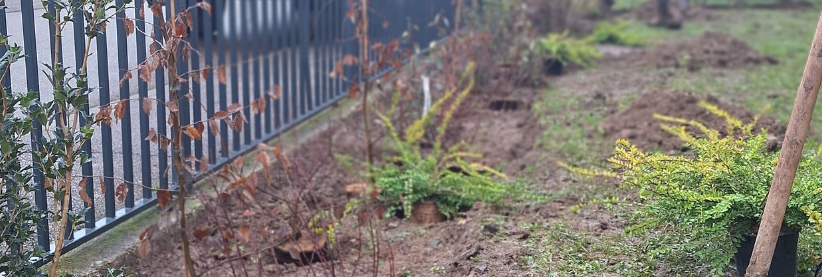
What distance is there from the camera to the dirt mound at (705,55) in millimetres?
8398

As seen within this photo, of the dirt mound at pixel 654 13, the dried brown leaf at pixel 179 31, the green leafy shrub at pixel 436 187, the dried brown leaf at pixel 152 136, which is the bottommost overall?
the green leafy shrub at pixel 436 187

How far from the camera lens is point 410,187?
4.40 m

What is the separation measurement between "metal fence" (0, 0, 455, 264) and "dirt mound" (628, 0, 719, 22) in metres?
7.74

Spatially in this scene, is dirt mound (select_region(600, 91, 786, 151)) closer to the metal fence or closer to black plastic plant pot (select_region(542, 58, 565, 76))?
the metal fence

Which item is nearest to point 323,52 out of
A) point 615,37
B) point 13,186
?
point 13,186

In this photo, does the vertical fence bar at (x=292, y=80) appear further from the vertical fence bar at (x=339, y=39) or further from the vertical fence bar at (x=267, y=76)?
the vertical fence bar at (x=339, y=39)

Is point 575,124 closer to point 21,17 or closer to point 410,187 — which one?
point 410,187

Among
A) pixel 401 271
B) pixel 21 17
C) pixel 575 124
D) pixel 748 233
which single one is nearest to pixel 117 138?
pixel 21 17

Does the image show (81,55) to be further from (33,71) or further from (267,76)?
(267,76)

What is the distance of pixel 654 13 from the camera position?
13250 mm

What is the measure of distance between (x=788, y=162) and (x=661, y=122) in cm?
279

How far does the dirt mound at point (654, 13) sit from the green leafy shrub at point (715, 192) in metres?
10.2

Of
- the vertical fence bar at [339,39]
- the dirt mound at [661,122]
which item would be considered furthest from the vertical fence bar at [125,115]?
the dirt mound at [661,122]

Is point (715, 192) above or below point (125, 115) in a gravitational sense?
below
